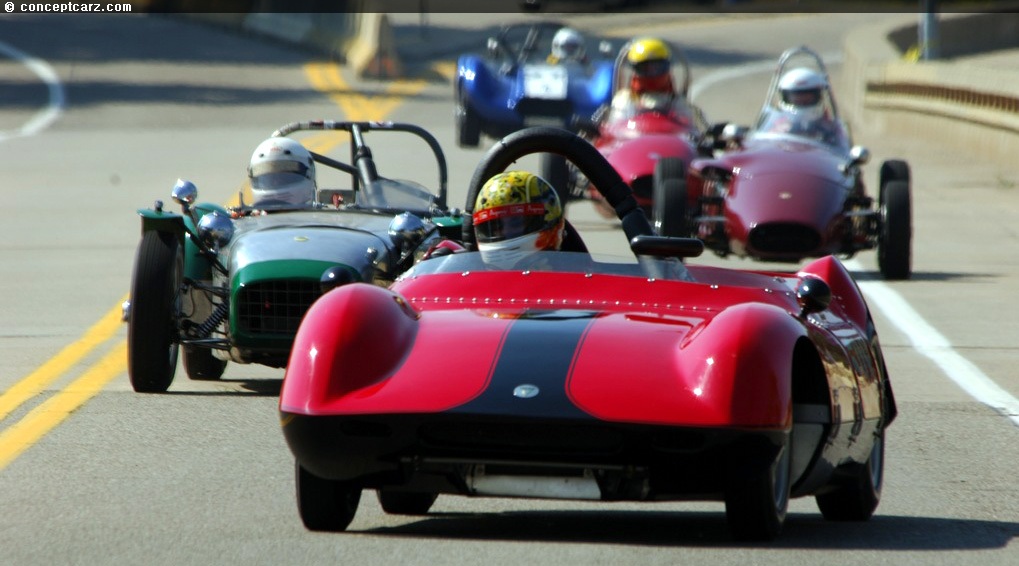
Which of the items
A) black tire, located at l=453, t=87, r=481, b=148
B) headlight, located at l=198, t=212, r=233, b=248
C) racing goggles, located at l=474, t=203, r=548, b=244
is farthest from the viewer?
black tire, located at l=453, t=87, r=481, b=148

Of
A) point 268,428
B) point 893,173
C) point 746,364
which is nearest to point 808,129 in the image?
point 893,173

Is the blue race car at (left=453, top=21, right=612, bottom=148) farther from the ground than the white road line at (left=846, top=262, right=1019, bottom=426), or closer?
farther from the ground

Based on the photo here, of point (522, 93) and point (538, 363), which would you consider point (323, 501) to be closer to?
point (538, 363)

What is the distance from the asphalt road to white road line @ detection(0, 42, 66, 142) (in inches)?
85.7

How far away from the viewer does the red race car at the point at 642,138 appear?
1811 cm

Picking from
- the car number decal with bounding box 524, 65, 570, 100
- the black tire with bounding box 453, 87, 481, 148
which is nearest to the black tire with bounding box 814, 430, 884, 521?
the car number decal with bounding box 524, 65, 570, 100

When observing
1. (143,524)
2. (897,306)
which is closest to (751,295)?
(143,524)

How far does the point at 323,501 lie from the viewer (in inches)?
260

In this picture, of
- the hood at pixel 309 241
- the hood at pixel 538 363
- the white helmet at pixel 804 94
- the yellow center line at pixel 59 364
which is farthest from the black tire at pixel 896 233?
the hood at pixel 538 363

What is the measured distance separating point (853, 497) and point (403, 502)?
60.1 inches

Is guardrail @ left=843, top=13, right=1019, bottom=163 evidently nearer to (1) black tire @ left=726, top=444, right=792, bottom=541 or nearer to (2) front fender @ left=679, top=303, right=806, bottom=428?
(2) front fender @ left=679, top=303, right=806, bottom=428

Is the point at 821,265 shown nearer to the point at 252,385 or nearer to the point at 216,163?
the point at 252,385

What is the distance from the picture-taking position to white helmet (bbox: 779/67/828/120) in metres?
18.2

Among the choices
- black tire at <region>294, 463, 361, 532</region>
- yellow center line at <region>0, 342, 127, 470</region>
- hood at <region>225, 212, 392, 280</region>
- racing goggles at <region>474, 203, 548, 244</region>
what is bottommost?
yellow center line at <region>0, 342, 127, 470</region>
